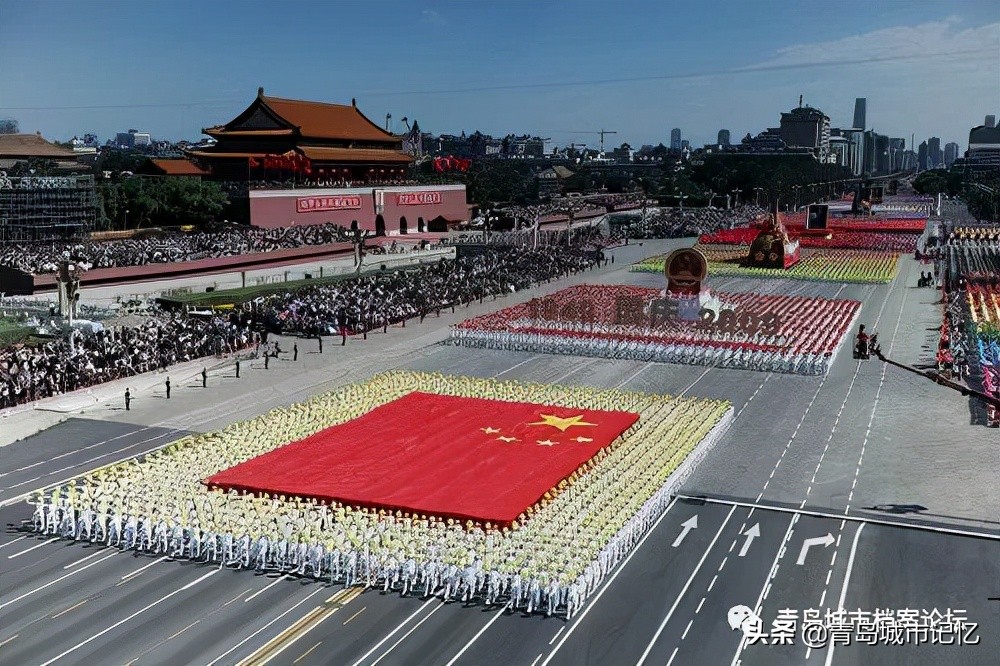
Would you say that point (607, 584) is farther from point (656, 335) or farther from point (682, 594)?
point (656, 335)

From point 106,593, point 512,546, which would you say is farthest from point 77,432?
point 512,546

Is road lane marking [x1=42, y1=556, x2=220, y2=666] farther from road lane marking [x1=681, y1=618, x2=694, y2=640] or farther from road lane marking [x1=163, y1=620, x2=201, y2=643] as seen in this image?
road lane marking [x1=681, y1=618, x2=694, y2=640]

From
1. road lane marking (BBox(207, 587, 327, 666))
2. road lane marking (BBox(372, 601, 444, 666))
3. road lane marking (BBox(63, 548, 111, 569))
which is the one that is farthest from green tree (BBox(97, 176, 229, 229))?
road lane marking (BBox(372, 601, 444, 666))

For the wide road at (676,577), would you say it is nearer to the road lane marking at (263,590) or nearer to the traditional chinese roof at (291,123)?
the road lane marking at (263,590)

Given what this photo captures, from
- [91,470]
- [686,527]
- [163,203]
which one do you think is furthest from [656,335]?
[163,203]

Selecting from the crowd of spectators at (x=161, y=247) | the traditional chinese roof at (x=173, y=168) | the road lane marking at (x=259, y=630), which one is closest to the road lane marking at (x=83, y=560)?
the road lane marking at (x=259, y=630)

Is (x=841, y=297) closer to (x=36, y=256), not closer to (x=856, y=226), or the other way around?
(x=36, y=256)
